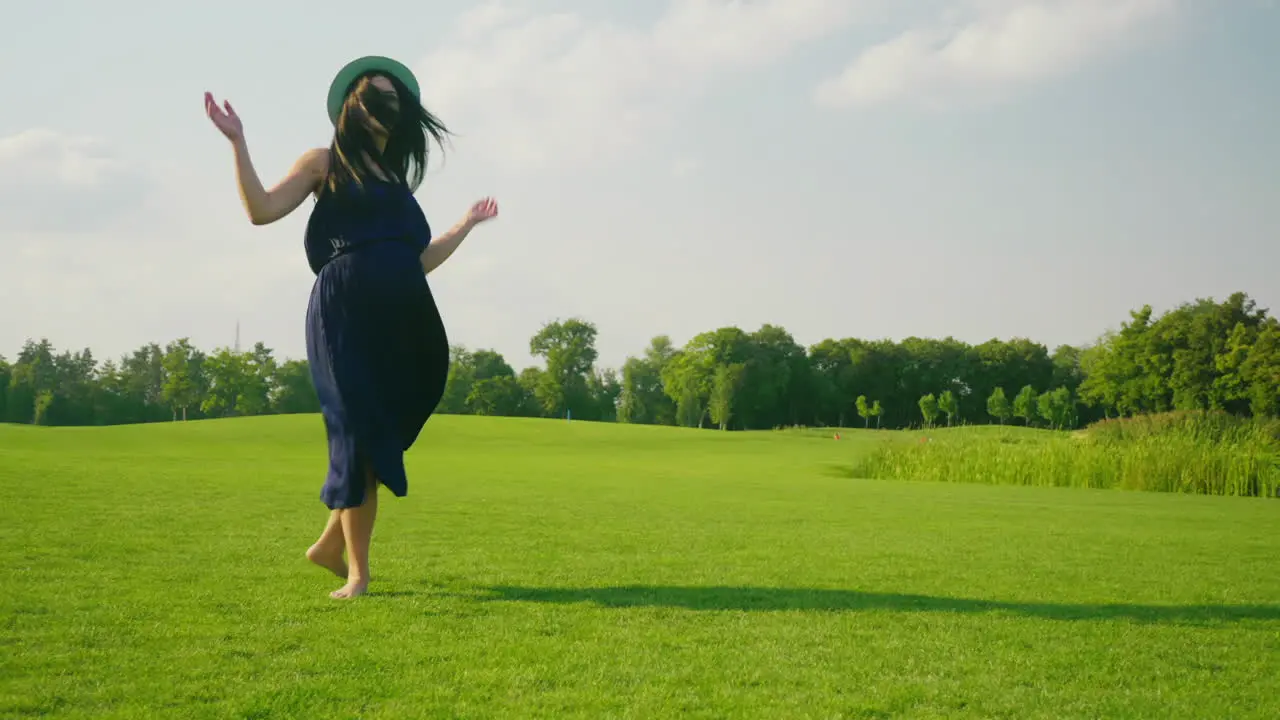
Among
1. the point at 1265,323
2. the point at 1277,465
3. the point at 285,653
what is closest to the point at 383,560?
the point at 285,653

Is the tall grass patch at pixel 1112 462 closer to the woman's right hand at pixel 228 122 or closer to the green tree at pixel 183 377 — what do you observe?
the woman's right hand at pixel 228 122

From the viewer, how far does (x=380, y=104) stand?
12.3 ft

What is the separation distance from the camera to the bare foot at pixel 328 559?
3.78m

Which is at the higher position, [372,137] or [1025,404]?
[372,137]

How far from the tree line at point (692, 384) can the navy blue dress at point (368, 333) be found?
55.6 m

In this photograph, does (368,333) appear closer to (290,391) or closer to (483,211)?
(483,211)

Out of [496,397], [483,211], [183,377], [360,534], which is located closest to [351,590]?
[360,534]

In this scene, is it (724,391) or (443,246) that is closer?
(443,246)

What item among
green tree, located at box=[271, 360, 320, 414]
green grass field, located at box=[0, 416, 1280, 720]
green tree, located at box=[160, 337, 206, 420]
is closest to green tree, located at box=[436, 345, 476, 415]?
green tree, located at box=[271, 360, 320, 414]

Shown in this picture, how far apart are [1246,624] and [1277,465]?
1513 cm

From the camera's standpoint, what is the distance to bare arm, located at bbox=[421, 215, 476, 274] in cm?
404

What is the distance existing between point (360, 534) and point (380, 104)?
1.67m

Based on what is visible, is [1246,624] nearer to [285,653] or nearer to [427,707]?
[427,707]

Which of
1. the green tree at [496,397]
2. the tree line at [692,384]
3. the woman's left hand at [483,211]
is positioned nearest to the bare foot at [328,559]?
the woman's left hand at [483,211]
